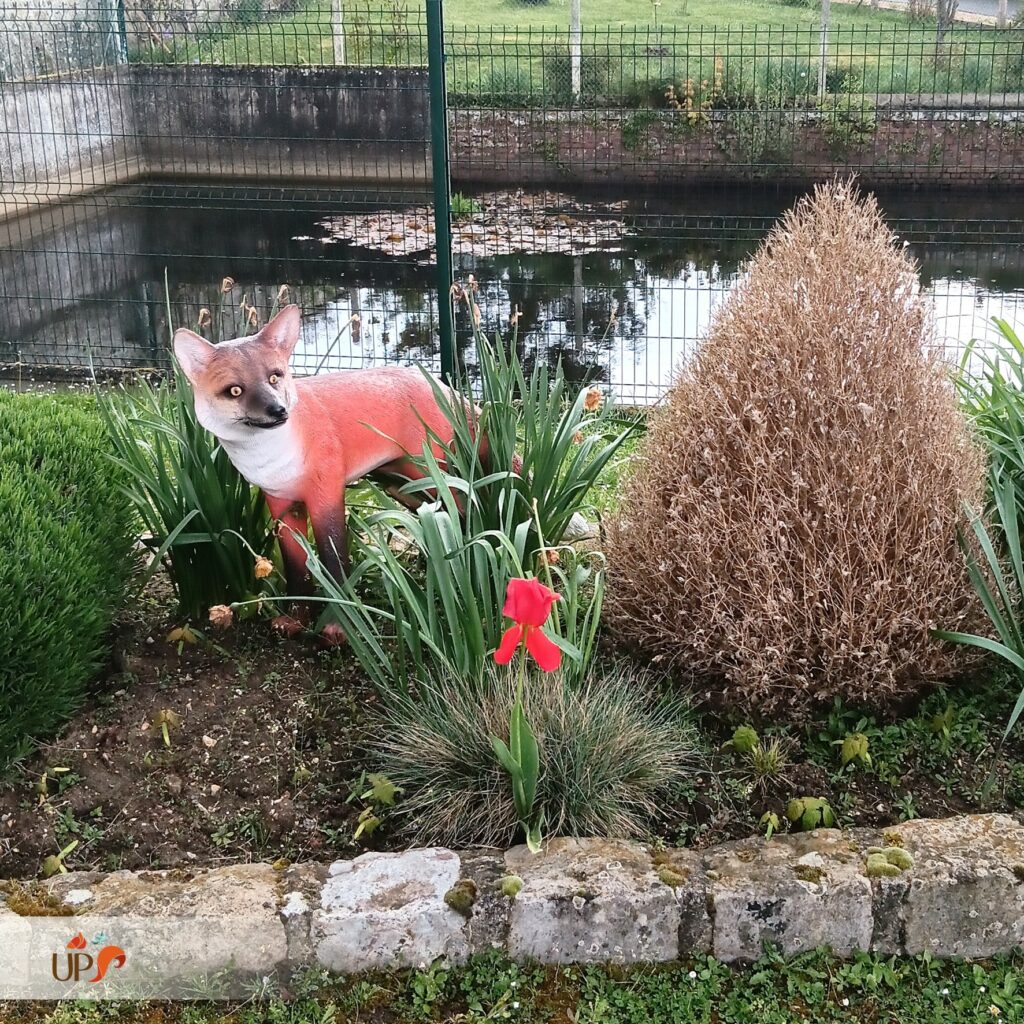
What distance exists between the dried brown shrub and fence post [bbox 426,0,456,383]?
243cm

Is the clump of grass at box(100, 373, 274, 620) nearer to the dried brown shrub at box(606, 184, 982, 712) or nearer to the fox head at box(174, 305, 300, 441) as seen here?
the fox head at box(174, 305, 300, 441)

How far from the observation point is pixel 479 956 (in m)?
2.49

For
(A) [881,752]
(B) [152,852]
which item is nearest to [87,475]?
(B) [152,852]

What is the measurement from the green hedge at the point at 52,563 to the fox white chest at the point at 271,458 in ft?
1.47

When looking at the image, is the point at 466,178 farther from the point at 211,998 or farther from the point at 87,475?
the point at 211,998

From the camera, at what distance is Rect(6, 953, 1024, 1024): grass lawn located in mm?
2385

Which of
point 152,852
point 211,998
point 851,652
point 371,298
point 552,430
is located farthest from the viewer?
point 371,298

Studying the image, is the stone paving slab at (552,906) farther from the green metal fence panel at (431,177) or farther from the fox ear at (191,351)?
the green metal fence panel at (431,177)

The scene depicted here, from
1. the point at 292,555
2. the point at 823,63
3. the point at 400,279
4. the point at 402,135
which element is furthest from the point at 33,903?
the point at 402,135

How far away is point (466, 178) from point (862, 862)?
1467 centimetres

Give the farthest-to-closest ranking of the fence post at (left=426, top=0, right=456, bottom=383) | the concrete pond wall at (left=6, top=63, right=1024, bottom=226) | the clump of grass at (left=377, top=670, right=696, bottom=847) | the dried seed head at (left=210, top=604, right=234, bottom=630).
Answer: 1. the concrete pond wall at (left=6, top=63, right=1024, bottom=226)
2. the fence post at (left=426, top=0, right=456, bottom=383)
3. the dried seed head at (left=210, top=604, right=234, bottom=630)
4. the clump of grass at (left=377, top=670, right=696, bottom=847)

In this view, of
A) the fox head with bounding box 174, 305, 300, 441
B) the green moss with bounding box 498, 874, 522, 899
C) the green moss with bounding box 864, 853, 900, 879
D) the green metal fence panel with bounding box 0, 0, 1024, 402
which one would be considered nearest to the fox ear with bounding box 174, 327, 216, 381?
the fox head with bounding box 174, 305, 300, 441

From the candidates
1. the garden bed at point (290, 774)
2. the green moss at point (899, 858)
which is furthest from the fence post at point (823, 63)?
the green moss at point (899, 858)

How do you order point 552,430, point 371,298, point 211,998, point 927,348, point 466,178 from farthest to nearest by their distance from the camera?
1. point 466,178
2. point 371,298
3. point 552,430
4. point 927,348
5. point 211,998
